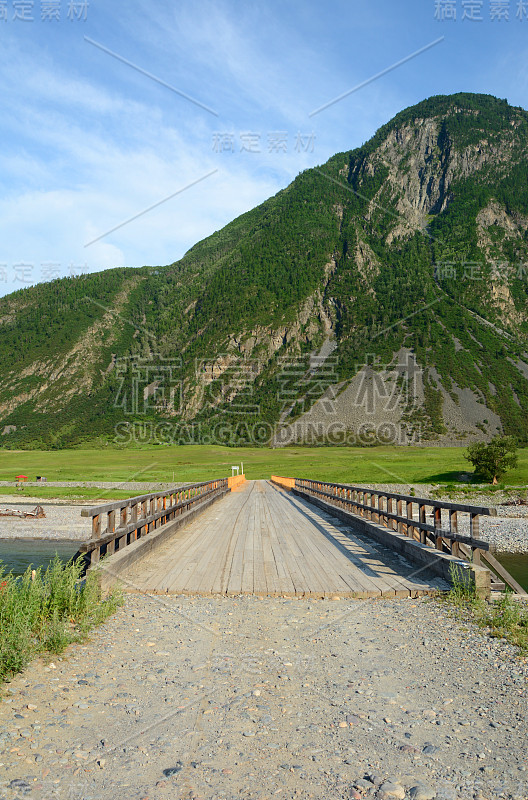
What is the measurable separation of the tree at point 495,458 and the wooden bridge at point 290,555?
41.3 metres

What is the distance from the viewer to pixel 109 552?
859 centimetres

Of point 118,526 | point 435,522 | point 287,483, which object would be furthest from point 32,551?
point 287,483

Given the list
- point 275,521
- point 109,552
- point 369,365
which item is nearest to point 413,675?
point 109,552

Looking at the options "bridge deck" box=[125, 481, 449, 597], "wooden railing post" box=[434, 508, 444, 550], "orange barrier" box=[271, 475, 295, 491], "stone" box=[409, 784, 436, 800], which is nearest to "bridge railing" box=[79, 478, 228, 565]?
"bridge deck" box=[125, 481, 449, 597]

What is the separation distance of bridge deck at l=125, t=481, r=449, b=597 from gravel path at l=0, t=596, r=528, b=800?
1658 millimetres

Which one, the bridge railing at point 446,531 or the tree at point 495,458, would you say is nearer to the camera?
the bridge railing at point 446,531

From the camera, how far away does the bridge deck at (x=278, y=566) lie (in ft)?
25.7

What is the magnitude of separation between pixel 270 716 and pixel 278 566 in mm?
5830

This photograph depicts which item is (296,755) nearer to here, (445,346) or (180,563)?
(180,563)

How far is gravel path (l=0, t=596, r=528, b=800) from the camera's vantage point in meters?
3.06

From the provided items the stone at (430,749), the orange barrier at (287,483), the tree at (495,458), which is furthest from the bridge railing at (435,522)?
the tree at (495,458)

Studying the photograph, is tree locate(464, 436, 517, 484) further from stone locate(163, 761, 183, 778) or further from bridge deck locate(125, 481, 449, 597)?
stone locate(163, 761, 183, 778)

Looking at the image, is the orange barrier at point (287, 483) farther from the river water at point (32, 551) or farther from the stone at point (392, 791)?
the stone at point (392, 791)

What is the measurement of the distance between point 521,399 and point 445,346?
31961 millimetres
